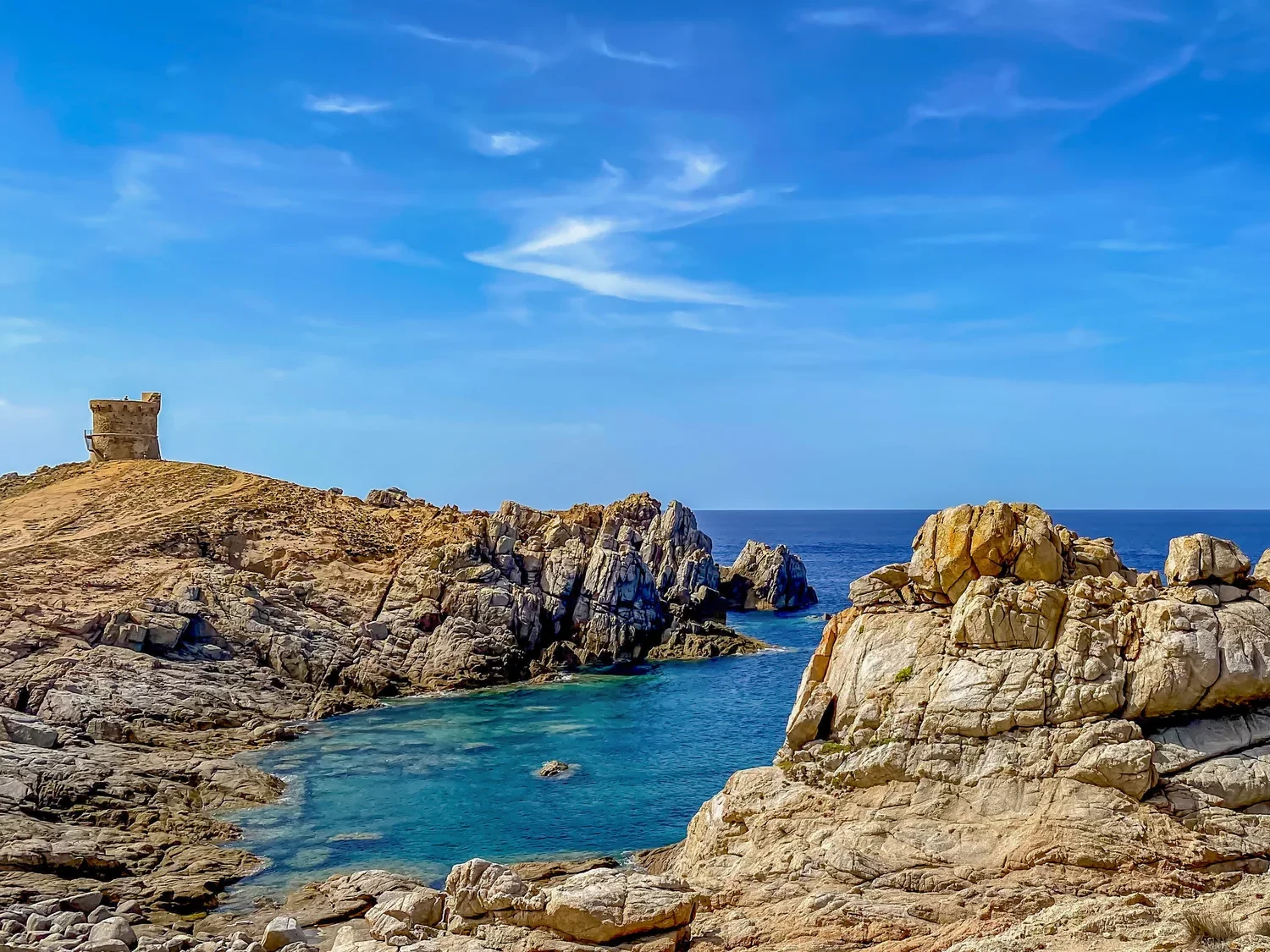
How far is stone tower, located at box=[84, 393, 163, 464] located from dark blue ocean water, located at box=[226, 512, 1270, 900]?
54755 millimetres

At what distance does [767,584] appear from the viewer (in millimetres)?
119438

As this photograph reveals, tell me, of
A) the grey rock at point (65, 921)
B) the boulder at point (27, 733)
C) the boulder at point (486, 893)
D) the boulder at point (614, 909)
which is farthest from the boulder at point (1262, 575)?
the boulder at point (27, 733)

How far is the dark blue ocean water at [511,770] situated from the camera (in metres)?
36.0

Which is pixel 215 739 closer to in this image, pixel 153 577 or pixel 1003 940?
pixel 153 577

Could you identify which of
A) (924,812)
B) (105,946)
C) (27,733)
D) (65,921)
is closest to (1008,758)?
(924,812)

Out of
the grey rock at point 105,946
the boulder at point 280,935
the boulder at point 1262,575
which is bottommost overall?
the boulder at point 280,935

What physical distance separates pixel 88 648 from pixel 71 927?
3492 centimetres

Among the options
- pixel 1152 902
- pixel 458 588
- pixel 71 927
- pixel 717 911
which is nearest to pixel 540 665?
pixel 458 588

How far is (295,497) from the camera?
88.4 m

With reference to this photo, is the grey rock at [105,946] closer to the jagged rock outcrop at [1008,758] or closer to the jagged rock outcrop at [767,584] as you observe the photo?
the jagged rock outcrop at [1008,758]

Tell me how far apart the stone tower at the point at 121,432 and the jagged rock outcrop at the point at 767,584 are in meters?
66.2

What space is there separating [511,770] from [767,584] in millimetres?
75545

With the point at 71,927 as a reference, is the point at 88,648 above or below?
above

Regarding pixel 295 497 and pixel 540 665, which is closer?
pixel 540 665
